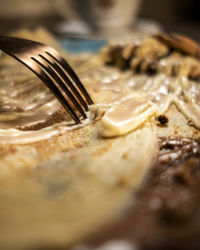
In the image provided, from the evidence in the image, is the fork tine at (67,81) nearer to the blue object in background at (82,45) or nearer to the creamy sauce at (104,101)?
the creamy sauce at (104,101)

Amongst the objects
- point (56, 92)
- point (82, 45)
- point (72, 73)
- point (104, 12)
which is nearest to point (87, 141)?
point (56, 92)

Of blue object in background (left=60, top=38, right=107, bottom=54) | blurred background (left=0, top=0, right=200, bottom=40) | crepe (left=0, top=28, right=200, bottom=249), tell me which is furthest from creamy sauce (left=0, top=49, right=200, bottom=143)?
blurred background (left=0, top=0, right=200, bottom=40)

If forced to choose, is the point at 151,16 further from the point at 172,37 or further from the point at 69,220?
the point at 69,220

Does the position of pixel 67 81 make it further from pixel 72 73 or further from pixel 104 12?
pixel 104 12

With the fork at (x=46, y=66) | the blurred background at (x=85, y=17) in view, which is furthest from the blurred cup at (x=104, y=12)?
the fork at (x=46, y=66)

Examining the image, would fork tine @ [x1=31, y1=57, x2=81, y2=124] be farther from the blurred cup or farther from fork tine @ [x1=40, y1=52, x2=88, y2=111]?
the blurred cup
